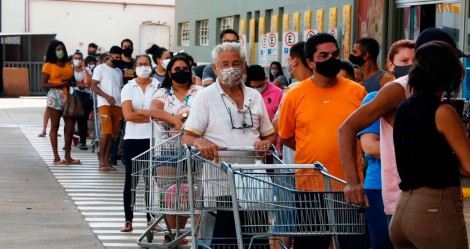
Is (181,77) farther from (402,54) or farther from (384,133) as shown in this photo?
(384,133)

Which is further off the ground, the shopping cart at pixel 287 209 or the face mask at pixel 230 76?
the face mask at pixel 230 76

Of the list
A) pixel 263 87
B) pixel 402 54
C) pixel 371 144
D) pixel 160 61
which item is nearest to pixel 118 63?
pixel 160 61

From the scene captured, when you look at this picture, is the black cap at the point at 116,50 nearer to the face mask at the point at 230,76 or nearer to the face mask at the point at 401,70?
the face mask at the point at 230,76

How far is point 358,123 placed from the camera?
593 centimetres

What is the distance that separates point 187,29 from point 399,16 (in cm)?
2208

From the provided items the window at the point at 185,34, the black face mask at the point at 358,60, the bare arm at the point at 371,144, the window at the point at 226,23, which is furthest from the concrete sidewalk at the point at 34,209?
the window at the point at 185,34

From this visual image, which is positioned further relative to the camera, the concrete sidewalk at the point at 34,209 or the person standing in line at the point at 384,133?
the concrete sidewalk at the point at 34,209

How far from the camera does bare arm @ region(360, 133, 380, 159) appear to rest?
630 cm

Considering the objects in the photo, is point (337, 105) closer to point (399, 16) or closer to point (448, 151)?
point (448, 151)

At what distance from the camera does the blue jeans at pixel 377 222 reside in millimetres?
6250

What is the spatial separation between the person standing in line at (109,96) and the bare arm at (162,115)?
7.06 m

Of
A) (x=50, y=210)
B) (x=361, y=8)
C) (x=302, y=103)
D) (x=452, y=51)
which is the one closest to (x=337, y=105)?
(x=302, y=103)

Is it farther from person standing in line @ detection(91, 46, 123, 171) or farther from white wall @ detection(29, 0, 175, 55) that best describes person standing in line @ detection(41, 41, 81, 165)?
white wall @ detection(29, 0, 175, 55)

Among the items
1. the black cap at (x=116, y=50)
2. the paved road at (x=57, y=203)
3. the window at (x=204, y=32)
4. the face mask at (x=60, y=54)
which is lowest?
the paved road at (x=57, y=203)
